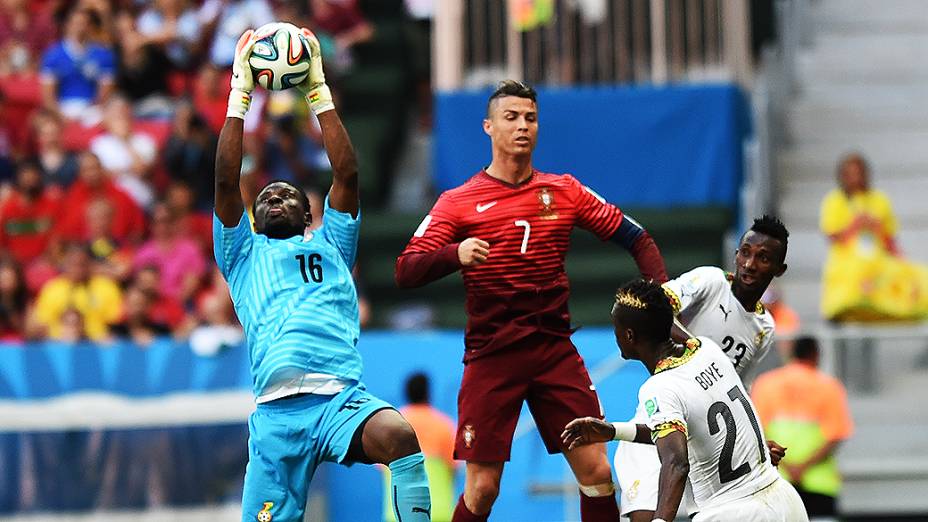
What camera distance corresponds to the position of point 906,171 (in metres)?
16.8

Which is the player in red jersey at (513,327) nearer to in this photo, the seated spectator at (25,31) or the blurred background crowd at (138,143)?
the blurred background crowd at (138,143)

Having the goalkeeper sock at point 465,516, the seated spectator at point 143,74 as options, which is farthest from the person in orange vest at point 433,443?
the seated spectator at point 143,74

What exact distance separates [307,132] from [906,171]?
5.71m

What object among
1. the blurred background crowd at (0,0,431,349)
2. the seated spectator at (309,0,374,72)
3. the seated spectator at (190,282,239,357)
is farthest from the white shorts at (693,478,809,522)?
the seated spectator at (309,0,374,72)

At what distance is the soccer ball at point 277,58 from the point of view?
8.26 m

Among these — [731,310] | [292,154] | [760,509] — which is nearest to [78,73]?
[292,154]

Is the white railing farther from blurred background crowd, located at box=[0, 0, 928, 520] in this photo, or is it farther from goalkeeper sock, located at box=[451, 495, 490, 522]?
goalkeeper sock, located at box=[451, 495, 490, 522]

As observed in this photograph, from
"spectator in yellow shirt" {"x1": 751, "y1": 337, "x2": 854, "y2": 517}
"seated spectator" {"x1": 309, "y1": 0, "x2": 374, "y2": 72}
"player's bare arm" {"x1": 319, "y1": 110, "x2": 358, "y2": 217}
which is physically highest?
"seated spectator" {"x1": 309, "y1": 0, "x2": 374, "y2": 72}

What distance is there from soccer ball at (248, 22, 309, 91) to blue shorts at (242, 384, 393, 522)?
4.93 ft

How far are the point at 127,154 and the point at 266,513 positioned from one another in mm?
8712

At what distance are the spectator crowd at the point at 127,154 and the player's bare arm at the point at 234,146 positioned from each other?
5371 millimetres

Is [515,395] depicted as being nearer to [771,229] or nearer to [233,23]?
[771,229]

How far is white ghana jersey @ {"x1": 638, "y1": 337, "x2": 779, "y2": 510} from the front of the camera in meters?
7.26

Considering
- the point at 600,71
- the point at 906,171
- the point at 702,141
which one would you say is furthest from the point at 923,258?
the point at 600,71
